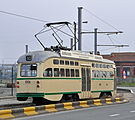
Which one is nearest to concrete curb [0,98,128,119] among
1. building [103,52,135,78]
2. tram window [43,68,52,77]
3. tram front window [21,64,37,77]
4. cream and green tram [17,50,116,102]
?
cream and green tram [17,50,116,102]

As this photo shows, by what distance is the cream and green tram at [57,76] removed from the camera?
61.5 feet

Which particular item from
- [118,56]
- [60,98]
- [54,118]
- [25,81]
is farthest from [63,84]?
[118,56]

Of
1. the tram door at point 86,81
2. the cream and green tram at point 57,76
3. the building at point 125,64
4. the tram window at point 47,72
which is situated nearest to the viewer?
the cream and green tram at point 57,76

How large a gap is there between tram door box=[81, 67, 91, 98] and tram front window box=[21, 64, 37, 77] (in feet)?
13.3

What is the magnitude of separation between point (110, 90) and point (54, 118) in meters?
12.7

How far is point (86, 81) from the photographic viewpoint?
22.6 meters

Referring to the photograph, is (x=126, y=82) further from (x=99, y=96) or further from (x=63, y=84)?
(x=63, y=84)

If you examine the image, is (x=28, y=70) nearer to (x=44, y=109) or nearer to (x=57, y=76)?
(x=57, y=76)

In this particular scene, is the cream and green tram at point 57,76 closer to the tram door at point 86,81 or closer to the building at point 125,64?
the tram door at point 86,81


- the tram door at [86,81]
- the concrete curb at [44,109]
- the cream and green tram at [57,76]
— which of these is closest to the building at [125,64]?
the cream and green tram at [57,76]

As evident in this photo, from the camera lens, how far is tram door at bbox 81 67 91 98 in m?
22.2

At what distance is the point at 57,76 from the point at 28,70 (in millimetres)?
1575

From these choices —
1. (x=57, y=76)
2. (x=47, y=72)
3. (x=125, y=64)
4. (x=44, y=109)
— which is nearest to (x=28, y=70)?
(x=47, y=72)

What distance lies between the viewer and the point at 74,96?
21.5 meters
